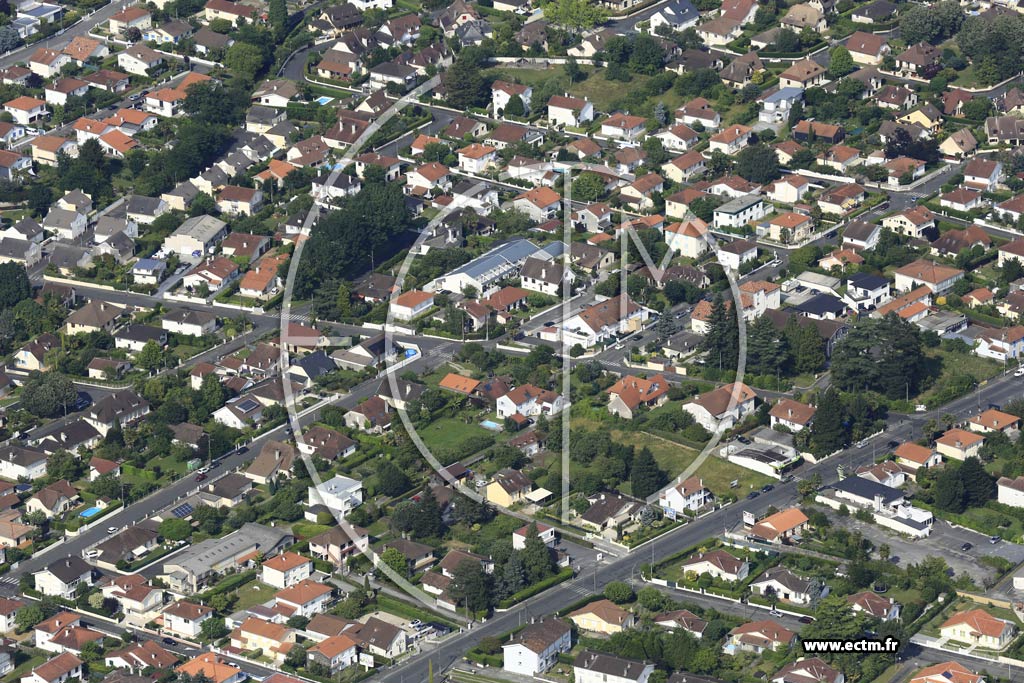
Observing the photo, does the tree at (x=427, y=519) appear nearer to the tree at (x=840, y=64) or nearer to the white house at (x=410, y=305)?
the white house at (x=410, y=305)

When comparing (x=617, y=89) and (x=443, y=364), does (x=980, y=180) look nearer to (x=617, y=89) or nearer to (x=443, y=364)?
(x=617, y=89)

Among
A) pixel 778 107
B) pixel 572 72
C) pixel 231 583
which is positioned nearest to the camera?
pixel 231 583

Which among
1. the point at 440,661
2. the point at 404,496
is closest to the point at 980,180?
the point at 404,496

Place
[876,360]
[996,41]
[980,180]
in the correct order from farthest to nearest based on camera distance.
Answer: [996,41] < [980,180] < [876,360]

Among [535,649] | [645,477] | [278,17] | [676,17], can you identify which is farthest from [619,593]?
[278,17]

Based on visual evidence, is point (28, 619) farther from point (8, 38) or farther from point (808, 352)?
point (8, 38)

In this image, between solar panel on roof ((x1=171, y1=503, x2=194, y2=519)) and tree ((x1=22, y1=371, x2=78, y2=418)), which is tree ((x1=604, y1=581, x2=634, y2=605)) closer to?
solar panel on roof ((x1=171, y1=503, x2=194, y2=519))
